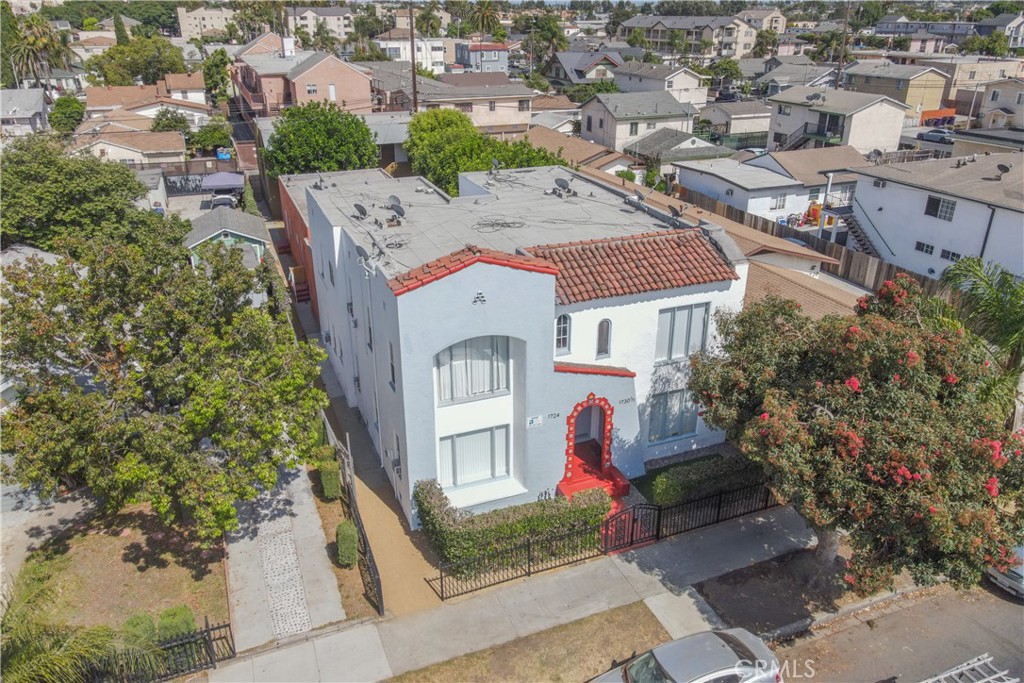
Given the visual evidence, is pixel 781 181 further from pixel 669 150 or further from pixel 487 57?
pixel 487 57

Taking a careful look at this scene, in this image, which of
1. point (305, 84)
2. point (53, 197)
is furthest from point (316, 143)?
point (305, 84)

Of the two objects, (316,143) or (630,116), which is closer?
(316,143)

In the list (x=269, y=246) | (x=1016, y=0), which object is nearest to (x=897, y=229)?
(x=269, y=246)

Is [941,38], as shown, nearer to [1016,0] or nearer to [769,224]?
[1016,0]

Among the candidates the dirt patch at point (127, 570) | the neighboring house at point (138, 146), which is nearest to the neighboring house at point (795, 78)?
the neighboring house at point (138, 146)

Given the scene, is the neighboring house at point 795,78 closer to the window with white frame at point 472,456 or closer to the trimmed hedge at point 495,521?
the window with white frame at point 472,456

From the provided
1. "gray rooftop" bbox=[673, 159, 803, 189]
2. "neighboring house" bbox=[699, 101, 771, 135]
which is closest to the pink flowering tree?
"gray rooftop" bbox=[673, 159, 803, 189]
